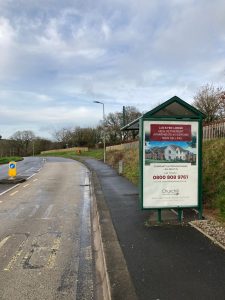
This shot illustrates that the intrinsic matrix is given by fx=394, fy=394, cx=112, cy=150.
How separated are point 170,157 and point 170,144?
0.95 feet

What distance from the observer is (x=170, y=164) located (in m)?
8.71

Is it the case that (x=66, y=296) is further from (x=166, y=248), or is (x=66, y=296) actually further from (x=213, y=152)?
(x=213, y=152)

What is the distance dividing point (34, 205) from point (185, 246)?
27.5 feet

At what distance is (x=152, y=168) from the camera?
8.66m

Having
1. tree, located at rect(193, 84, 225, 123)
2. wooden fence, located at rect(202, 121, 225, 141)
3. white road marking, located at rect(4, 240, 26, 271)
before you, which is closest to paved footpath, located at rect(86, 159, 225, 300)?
white road marking, located at rect(4, 240, 26, 271)

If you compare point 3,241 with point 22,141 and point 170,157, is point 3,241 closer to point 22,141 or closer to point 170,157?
point 170,157

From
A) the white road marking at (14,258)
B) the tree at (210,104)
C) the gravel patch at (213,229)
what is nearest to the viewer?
the white road marking at (14,258)

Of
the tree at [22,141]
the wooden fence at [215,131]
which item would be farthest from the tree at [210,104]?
the tree at [22,141]

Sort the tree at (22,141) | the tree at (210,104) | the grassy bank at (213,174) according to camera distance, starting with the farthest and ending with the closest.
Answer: the tree at (22,141), the tree at (210,104), the grassy bank at (213,174)

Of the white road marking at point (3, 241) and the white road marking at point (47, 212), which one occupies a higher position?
the white road marking at point (3, 241)

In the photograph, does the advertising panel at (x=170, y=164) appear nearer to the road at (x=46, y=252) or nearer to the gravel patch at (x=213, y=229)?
the gravel patch at (x=213, y=229)

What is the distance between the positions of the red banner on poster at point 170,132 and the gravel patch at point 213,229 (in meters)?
1.84

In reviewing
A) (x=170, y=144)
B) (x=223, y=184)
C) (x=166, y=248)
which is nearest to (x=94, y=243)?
(x=166, y=248)

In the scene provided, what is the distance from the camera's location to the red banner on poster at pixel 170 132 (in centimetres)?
859
